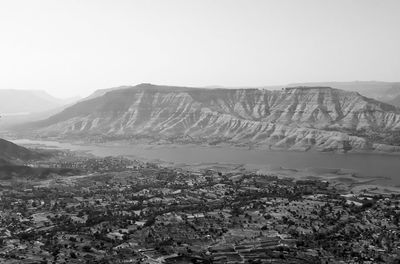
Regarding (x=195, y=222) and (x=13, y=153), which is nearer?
(x=195, y=222)

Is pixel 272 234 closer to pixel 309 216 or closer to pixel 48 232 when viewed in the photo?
pixel 309 216

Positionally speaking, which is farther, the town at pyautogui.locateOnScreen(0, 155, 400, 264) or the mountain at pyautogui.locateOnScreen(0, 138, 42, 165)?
the mountain at pyautogui.locateOnScreen(0, 138, 42, 165)

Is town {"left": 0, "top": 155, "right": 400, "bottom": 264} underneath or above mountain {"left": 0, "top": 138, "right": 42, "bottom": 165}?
underneath

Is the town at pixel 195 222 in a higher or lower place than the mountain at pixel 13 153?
lower

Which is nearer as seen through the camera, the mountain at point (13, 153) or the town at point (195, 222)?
the town at point (195, 222)
